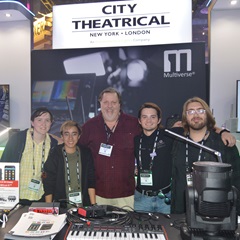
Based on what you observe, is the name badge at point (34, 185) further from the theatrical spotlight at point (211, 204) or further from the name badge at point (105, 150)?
the theatrical spotlight at point (211, 204)

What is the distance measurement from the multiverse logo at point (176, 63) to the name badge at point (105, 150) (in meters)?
1.46

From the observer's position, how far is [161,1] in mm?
3148

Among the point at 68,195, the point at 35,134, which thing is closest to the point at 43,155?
the point at 35,134

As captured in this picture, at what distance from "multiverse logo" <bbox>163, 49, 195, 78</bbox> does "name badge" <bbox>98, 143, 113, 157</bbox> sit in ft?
4.79

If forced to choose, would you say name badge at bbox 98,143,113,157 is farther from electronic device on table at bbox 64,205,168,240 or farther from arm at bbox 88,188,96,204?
electronic device on table at bbox 64,205,168,240

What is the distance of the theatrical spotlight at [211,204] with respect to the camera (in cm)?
115

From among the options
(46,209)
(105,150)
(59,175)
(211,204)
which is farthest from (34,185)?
(211,204)

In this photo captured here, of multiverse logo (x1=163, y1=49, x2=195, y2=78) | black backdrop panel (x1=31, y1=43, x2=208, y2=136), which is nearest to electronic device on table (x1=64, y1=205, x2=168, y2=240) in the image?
black backdrop panel (x1=31, y1=43, x2=208, y2=136)

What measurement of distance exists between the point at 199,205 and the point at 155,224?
1.14ft

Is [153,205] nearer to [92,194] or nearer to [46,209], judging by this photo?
[92,194]

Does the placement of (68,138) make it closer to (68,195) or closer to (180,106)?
(68,195)

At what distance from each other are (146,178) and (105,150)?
0.44 m

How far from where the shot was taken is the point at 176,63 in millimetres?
3342

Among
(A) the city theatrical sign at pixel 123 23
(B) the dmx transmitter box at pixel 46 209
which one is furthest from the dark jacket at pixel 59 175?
(A) the city theatrical sign at pixel 123 23
